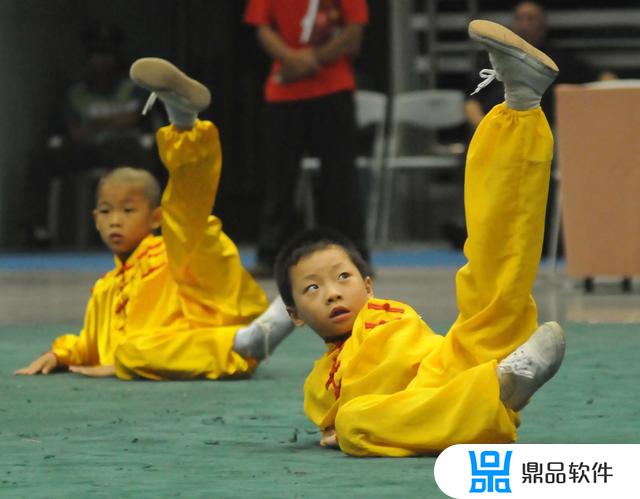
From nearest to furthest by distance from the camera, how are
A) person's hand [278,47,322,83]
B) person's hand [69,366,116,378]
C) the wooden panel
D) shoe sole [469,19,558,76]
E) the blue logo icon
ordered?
the blue logo icon
shoe sole [469,19,558,76]
person's hand [69,366,116,378]
the wooden panel
person's hand [278,47,322,83]

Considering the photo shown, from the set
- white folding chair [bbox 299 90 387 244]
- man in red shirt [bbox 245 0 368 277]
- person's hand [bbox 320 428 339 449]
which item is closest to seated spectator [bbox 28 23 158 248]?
white folding chair [bbox 299 90 387 244]

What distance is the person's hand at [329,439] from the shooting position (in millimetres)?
3593

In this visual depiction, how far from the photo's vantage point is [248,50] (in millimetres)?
13188

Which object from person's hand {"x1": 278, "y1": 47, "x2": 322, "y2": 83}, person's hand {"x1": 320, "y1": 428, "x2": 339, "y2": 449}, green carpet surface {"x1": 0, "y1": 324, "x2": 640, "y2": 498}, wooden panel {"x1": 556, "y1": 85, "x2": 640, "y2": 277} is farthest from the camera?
person's hand {"x1": 278, "y1": 47, "x2": 322, "y2": 83}

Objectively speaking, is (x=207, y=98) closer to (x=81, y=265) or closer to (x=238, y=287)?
(x=238, y=287)

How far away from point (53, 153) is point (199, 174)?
→ 742 cm

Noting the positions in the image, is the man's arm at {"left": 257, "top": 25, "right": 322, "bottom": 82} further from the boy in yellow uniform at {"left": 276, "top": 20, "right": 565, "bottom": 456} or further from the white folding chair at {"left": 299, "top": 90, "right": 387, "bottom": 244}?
the boy in yellow uniform at {"left": 276, "top": 20, "right": 565, "bottom": 456}

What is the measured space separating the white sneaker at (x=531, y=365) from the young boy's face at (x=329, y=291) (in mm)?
464

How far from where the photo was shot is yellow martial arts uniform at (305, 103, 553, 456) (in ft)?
10.9

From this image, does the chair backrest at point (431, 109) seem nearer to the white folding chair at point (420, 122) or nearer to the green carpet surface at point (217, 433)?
the white folding chair at point (420, 122)

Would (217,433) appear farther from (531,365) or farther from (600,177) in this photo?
(600,177)

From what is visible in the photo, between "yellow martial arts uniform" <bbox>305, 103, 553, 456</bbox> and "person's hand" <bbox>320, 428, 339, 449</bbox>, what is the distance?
91mm

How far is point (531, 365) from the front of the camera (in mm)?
3273

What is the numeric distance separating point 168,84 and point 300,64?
3.56 meters
